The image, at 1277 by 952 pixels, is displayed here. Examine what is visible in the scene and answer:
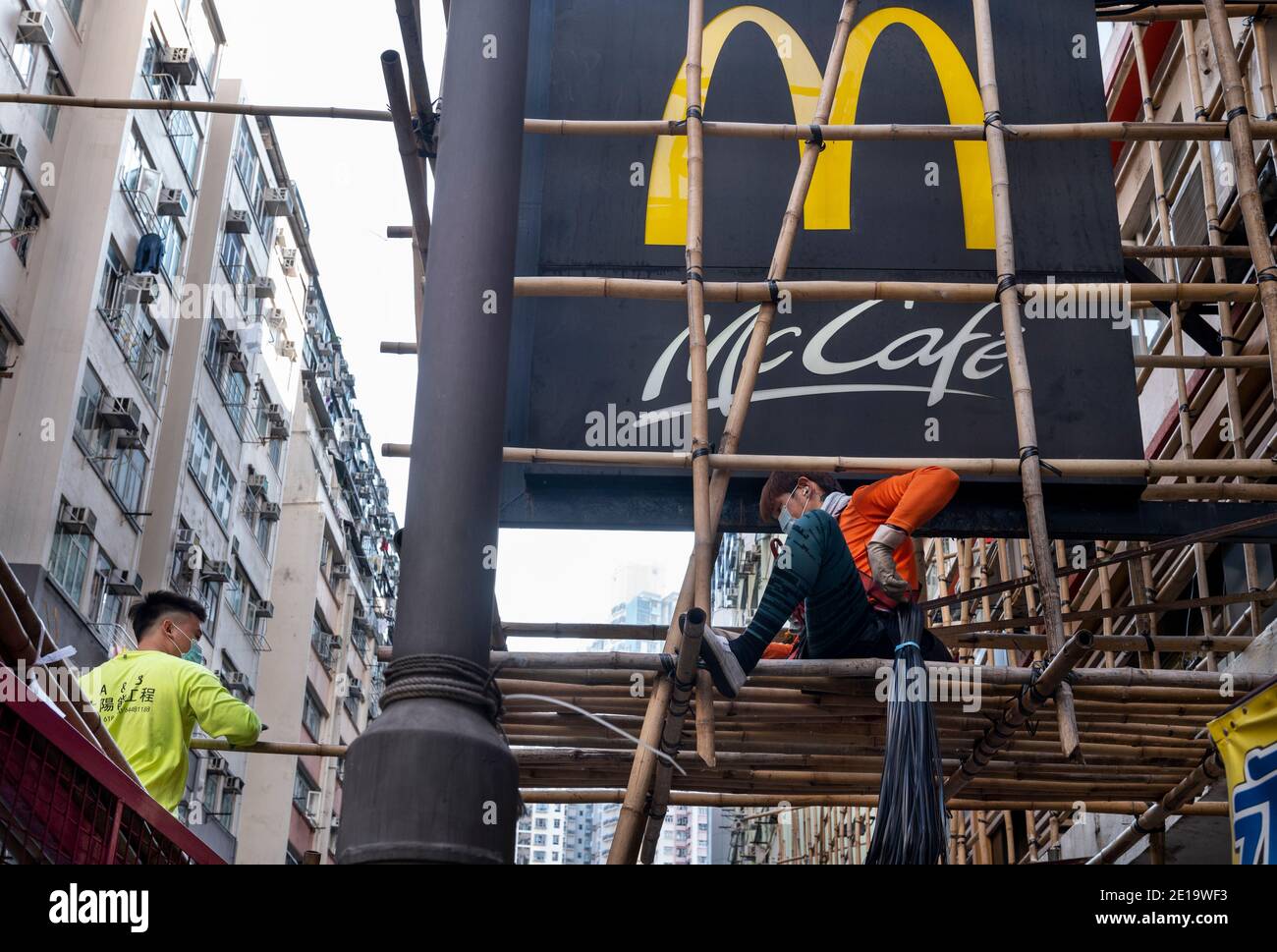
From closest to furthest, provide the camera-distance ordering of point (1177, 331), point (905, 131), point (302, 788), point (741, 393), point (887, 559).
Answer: point (887, 559) < point (741, 393) < point (905, 131) < point (1177, 331) < point (302, 788)

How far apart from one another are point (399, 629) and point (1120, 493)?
201 inches

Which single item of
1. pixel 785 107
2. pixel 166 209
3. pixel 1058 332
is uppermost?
pixel 166 209

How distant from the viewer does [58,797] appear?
11.6 ft

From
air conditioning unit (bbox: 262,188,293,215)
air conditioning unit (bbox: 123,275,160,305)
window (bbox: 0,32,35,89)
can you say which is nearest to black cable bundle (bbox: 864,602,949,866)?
window (bbox: 0,32,35,89)

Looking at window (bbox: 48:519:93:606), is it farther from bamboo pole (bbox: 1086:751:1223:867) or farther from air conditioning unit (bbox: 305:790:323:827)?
bamboo pole (bbox: 1086:751:1223:867)

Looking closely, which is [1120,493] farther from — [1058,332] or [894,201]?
[894,201]

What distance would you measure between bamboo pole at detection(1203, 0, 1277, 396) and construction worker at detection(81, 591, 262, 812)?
4.50 metres

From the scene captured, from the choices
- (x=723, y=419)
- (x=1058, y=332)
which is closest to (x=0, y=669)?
(x=723, y=419)

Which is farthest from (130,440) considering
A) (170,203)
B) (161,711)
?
(161,711)

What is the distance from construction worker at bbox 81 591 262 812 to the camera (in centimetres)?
575

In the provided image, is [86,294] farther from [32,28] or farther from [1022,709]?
[1022,709]

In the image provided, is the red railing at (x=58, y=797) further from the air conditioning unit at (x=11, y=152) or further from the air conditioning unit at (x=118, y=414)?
the air conditioning unit at (x=118, y=414)

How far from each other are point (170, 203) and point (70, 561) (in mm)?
7519
